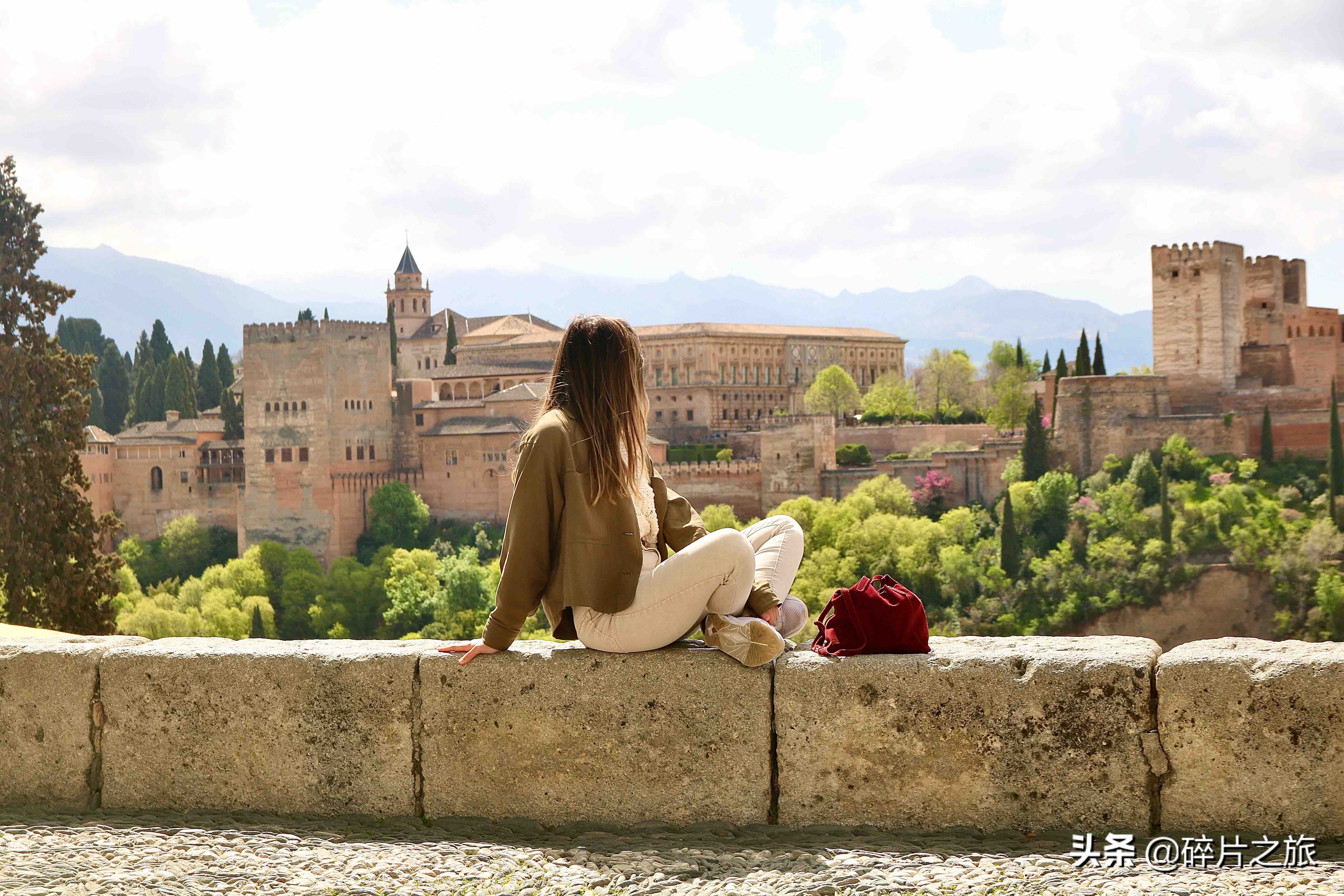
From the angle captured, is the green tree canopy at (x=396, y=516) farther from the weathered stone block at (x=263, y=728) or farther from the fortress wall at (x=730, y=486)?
the weathered stone block at (x=263, y=728)

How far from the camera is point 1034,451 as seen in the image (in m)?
41.6

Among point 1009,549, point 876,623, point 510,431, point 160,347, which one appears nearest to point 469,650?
point 876,623

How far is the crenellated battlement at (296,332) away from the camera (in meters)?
45.5

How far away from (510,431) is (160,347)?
2413 cm

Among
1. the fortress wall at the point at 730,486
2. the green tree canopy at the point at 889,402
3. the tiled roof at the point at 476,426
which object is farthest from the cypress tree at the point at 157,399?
the green tree canopy at the point at 889,402

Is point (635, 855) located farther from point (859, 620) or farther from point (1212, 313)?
point (1212, 313)

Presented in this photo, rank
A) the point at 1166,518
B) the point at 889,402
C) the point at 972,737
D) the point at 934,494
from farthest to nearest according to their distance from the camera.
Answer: the point at 889,402, the point at 934,494, the point at 1166,518, the point at 972,737

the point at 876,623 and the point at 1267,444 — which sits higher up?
the point at 1267,444

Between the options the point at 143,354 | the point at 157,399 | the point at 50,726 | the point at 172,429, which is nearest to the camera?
the point at 50,726

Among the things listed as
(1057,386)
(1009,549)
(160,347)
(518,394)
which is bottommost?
(1009,549)

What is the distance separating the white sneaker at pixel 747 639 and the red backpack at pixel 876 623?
0.17 m

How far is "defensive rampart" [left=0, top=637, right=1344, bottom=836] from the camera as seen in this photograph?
152 inches

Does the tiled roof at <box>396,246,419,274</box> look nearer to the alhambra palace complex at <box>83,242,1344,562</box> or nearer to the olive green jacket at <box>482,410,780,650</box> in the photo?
the alhambra palace complex at <box>83,242,1344,562</box>

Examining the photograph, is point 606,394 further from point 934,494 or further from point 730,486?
point 730,486
